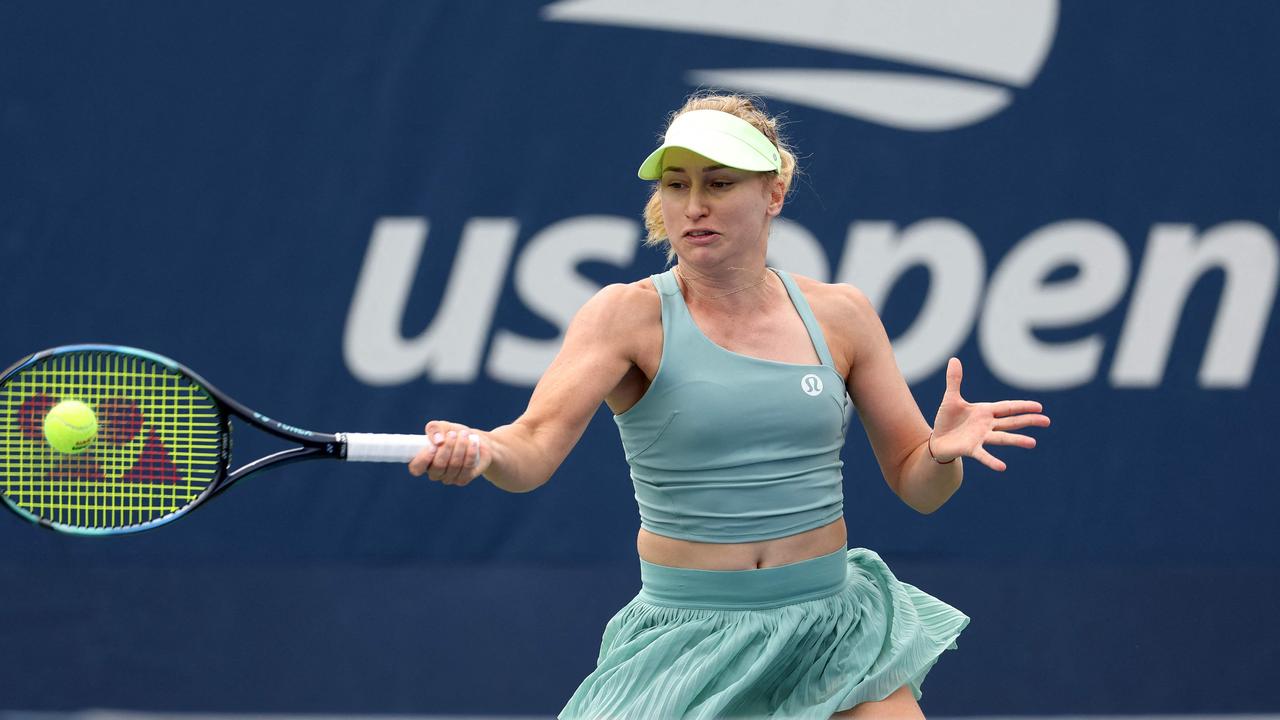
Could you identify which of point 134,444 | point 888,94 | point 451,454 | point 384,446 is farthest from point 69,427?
point 888,94

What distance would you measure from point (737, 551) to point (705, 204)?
0.63 meters

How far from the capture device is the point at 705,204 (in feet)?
9.60

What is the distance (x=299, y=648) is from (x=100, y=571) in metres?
0.65

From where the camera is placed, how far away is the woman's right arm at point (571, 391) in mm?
2770

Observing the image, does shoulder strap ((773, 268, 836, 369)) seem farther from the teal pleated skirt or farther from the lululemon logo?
the teal pleated skirt

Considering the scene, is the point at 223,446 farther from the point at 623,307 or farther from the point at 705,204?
the point at 705,204

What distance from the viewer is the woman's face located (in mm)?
2918

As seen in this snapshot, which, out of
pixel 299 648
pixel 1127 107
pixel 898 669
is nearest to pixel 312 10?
pixel 299 648

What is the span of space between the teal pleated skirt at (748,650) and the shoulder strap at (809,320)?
0.37m

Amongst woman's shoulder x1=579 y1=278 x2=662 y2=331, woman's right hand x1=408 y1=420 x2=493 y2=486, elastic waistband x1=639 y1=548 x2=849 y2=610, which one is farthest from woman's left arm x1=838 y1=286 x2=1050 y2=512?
woman's right hand x1=408 y1=420 x2=493 y2=486

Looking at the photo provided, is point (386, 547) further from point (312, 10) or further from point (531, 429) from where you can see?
point (531, 429)

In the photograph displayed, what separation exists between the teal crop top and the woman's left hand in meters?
0.22

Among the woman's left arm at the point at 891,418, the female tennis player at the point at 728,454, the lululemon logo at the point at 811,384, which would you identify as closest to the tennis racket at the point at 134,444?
the female tennis player at the point at 728,454

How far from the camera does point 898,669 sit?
298cm
